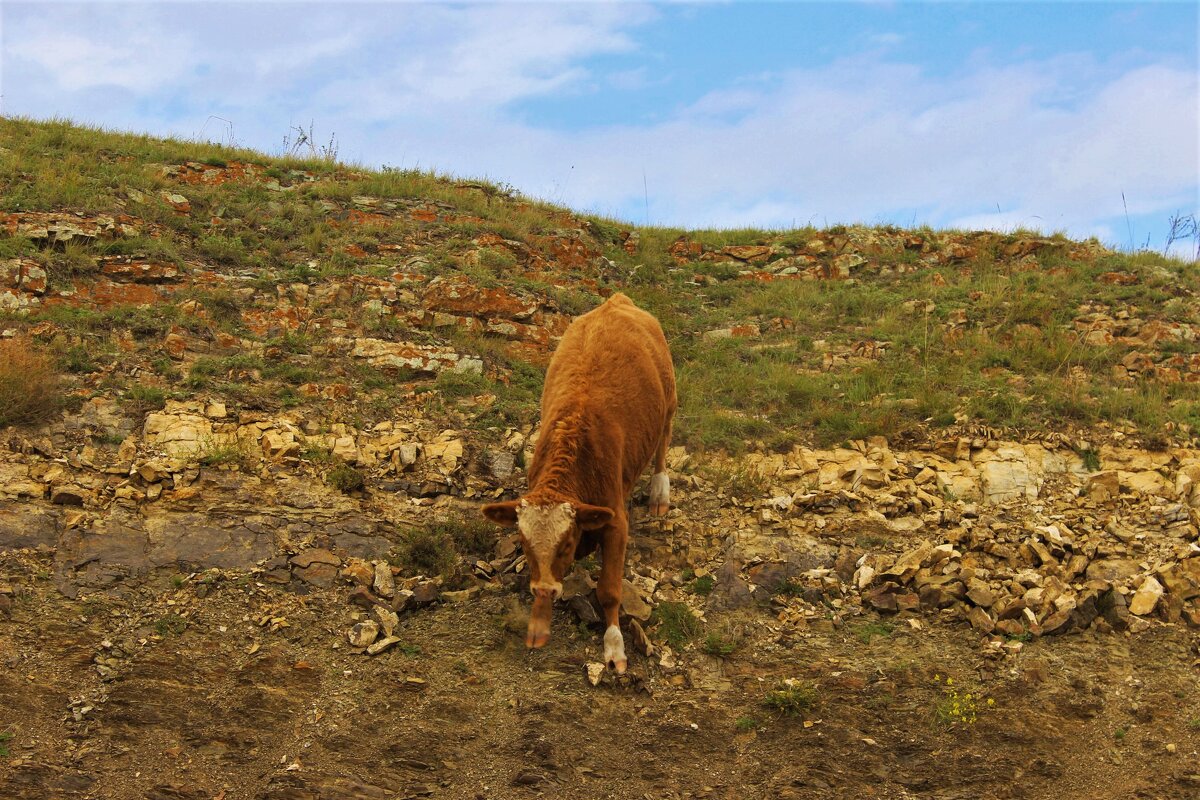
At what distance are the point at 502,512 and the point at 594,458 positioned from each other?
982 mm

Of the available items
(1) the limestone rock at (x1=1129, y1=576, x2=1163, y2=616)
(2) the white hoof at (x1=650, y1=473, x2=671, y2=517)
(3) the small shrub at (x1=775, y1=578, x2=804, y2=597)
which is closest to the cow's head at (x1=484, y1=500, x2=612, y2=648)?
(3) the small shrub at (x1=775, y1=578, x2=804, y2=597)

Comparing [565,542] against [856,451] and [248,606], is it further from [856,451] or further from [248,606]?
[856,451]

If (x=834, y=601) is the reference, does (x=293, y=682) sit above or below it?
below

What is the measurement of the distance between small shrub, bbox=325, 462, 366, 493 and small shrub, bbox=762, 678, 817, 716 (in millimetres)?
4674

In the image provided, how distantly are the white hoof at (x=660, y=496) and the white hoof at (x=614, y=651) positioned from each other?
2.22m

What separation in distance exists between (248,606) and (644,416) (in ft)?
13.2

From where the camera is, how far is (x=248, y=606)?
7.66 m

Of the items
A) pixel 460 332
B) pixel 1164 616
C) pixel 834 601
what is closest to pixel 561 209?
pixel 460 332

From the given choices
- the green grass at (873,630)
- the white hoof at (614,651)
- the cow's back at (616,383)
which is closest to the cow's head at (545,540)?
the white hoof at (614,651)

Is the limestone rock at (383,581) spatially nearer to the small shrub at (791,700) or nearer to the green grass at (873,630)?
the small shrub at (791,700)

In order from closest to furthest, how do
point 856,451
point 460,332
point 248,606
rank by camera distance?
point 248,606 → point 856,451 → point 460,332

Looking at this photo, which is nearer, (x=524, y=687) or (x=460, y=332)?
(x=524, y=687)

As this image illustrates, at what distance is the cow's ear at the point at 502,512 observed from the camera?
721 cm

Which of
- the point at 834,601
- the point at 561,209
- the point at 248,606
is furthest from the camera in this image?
the point at 561,209
